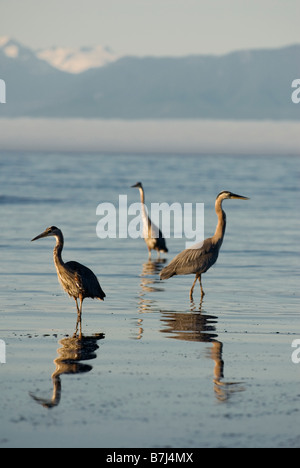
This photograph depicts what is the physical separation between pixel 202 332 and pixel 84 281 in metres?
2.05

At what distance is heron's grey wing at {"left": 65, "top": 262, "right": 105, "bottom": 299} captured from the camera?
12.4 meters

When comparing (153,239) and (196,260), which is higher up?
(153,239)

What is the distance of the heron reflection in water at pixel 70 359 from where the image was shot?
7.91 meters

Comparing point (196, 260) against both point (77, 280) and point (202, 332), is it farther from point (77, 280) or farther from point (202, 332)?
point (202, 332)

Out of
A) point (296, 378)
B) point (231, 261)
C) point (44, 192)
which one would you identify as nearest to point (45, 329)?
point (296, 378)

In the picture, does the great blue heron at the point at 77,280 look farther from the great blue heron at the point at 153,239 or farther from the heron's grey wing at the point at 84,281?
the great blue heron at the point at 153,239

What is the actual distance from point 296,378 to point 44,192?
38838 mm

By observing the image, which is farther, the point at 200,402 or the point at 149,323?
the point at 149,323

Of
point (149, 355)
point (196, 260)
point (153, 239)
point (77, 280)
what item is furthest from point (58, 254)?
point (153, 239)

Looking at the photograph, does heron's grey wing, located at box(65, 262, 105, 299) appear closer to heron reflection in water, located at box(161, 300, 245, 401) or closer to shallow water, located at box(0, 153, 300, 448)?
shallow water, located at box(0, 153, 300, 448)

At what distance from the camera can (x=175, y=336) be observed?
36.2 feet

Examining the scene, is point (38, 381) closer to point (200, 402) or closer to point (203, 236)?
point (200, 402)

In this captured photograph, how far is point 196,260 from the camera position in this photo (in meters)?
15.4

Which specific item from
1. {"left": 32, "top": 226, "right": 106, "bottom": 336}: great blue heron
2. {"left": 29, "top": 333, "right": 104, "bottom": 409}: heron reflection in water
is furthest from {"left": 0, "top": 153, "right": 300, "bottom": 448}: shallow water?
{"left": 32, "top": 226, "right": 106, "bottom": 336}: great blue heron
